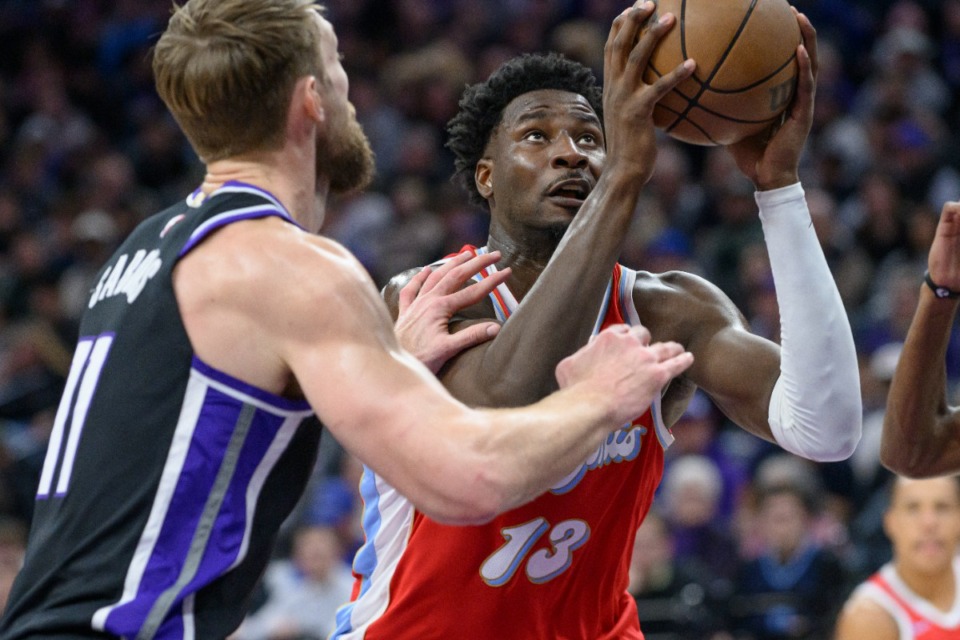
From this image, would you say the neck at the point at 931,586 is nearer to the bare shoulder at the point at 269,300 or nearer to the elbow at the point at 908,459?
the elbow at the point at 908,459

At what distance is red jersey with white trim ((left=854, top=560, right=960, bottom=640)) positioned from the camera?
16.7ft

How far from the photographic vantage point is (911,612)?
5102mm

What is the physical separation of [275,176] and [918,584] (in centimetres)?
328

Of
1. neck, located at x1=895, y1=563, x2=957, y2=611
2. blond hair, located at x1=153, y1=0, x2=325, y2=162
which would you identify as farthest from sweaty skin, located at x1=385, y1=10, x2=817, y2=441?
neck, located at x1=895, y1=563, x2=957, y2=611

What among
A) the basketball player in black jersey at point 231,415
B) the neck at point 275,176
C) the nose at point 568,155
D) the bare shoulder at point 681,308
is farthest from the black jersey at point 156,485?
the bare shoulder at point 681,308

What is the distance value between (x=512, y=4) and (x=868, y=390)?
602cm

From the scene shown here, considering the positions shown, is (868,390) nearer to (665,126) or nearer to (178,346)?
(665,126)

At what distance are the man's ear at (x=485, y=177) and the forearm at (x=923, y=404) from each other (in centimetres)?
143

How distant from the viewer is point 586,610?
3.98 m

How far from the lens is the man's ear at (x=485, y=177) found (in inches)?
175

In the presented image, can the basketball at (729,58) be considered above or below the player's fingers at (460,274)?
above

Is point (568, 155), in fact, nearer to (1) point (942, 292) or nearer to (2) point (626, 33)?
(2) point (626, 33)

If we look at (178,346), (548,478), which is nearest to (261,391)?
(178,346)

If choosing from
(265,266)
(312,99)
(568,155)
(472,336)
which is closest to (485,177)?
(568,155)
